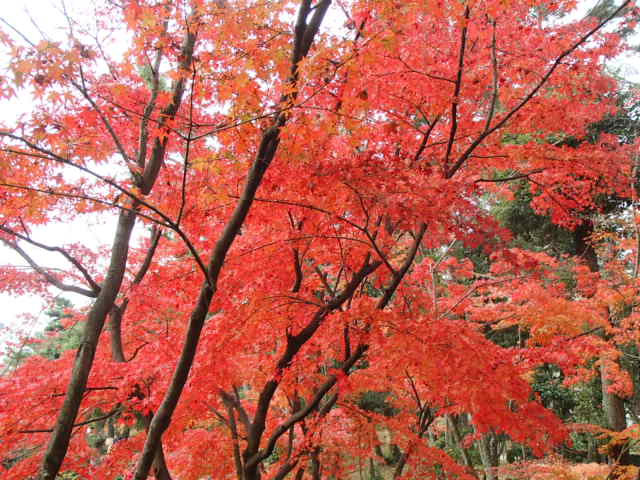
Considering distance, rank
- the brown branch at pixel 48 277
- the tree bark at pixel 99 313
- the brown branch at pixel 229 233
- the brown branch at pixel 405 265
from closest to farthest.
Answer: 1. the brown branch at pixel 229 233
2. the tree bark at pixel 99 313
3. the brown branch at pixel 405 265
4. the brown branch at pixel 48 277

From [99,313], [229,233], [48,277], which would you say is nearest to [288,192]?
[229,233]

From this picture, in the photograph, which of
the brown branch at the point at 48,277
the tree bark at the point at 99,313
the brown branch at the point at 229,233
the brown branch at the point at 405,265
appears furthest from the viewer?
the brown branch at the point at 48,277

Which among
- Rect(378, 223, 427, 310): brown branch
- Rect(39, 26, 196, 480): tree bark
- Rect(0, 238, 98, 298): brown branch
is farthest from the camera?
Rect(0, 238, 98, 298): brown branch

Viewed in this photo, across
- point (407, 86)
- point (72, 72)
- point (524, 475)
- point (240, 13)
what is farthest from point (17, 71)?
point (524, 475)

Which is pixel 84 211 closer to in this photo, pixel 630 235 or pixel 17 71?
pixel 17 71

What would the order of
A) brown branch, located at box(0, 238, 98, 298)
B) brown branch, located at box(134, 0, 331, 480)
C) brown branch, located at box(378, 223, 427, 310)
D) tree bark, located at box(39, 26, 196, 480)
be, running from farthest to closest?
brown branch, located at box(0, 238, 98, 298), brown branch, located at box(378, 223, 427, 310), tree bark, located at box(39, 26, 196, 480), brown branch, located at box(134, 0, 331, 480)

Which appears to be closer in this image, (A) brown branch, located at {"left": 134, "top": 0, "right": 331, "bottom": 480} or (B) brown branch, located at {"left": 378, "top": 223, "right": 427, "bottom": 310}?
(A) brown branch, located at {"left": 134, "top": 0, "right": 331, "bottom": 480}

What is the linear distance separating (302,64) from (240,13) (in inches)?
41.0

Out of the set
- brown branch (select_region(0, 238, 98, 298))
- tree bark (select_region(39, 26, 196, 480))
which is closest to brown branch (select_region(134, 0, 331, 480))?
tree bark (select_region(39, 26, 196, 480))

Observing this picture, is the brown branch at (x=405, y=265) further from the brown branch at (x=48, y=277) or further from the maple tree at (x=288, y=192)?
the brown branch at (x=48, y=277)

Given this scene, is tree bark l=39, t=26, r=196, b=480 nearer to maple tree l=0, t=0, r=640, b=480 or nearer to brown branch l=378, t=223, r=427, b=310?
maple tree l=0, t=0, r=640, b=480

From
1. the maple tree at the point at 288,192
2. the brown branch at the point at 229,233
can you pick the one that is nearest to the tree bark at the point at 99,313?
the maple tree at the point at 288,192

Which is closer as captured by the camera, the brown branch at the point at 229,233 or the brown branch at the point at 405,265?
the brown branch at the point at 229,233

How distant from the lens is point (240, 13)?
3.34 metres
